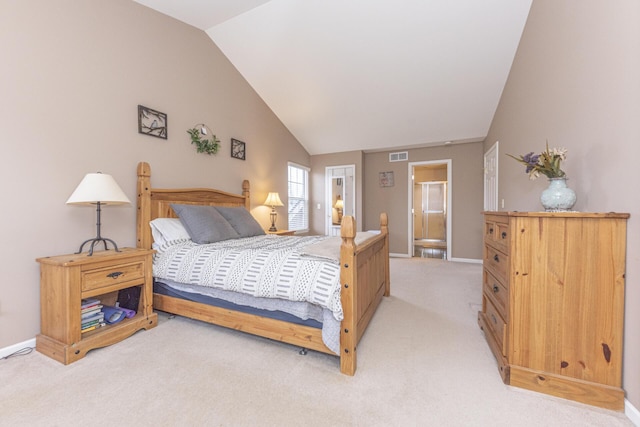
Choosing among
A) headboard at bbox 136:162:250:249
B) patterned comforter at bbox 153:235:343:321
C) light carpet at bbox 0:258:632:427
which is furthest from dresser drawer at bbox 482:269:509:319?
headboard at bbox 136:162:250:249

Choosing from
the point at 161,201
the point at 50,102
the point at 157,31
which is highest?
the point at 157,31

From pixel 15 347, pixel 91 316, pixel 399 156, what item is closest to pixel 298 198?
pixel 399 156

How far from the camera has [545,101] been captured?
7.91 feet

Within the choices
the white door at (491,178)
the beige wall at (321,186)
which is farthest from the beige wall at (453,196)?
the beige wall at (321,186)

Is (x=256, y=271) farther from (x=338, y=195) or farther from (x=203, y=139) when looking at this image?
(x=338, y=195)

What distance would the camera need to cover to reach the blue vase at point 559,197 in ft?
5.23

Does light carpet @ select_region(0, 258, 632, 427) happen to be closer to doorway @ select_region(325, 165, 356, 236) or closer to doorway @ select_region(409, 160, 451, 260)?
doorway @ select_region(325, 165, 356, 236)

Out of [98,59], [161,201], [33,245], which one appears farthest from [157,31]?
[33,245]

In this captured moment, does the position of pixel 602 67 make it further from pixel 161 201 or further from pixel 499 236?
pixel 161 201

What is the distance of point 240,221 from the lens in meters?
3.26

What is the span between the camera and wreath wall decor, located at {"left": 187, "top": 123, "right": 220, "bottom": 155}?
10.7 ft

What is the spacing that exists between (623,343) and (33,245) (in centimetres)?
383

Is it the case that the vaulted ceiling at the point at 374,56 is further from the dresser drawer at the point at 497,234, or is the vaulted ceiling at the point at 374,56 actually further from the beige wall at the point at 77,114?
A: the dresser drawer at the point at 497,234

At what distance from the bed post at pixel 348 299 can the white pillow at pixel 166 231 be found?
1.79m
